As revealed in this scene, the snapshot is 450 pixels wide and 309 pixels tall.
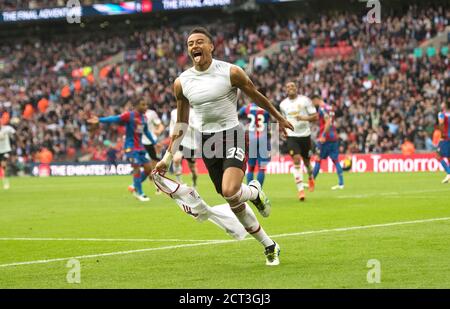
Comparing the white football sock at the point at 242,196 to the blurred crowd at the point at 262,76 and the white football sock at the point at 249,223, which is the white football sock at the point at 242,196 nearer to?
the white football sock at the point at 249,223

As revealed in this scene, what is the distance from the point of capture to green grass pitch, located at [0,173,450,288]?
930cm

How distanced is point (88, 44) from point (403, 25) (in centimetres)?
2123

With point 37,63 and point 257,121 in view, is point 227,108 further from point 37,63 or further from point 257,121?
point 37,63

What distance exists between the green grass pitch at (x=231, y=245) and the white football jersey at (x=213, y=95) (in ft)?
5.24

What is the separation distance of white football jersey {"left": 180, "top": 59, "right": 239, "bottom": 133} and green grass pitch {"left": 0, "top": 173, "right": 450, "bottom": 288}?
160 cm

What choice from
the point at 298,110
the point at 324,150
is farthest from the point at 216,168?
the point at 324,150

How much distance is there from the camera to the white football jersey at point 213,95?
414 inches

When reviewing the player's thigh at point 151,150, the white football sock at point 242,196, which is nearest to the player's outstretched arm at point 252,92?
the white football sock at point 242,196

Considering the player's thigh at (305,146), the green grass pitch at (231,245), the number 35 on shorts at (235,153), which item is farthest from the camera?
the player's thigh at (305,146)

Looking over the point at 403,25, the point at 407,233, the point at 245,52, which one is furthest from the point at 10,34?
the point at 407,233

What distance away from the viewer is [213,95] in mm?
10523

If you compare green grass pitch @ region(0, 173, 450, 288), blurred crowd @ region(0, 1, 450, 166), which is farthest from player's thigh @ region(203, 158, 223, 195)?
blurred crowd @ region(0, 1, 450, 166)

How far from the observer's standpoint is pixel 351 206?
736 inches

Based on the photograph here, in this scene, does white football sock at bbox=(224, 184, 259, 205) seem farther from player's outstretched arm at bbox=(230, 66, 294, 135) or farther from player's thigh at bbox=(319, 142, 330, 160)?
player's thigh at bbox=(319, 142, 330, 160)
